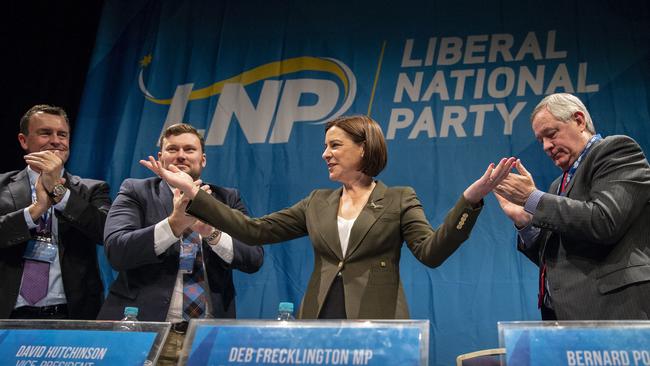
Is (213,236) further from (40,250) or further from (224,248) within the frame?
(40,250)

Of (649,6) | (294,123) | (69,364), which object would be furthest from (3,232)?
(649,6)

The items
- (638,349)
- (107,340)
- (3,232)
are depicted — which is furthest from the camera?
(3,232)

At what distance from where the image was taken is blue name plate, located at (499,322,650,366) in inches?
52.3

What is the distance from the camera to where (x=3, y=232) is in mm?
2705

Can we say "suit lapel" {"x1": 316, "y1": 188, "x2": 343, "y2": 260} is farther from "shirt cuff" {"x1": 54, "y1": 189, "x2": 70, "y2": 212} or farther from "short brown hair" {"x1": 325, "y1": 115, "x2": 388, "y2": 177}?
"shirt cuff" {"x1": 54, "y1": 189, "x2": 70, "y2": 212}

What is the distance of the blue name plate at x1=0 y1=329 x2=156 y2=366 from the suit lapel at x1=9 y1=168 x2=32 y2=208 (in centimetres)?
143

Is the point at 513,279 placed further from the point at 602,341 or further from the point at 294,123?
the point at 602,341

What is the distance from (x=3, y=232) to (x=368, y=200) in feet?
4.78

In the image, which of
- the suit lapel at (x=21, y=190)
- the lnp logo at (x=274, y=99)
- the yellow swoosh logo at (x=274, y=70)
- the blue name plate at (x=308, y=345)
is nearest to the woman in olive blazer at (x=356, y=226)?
the blue name plate at (x=308, y=345)

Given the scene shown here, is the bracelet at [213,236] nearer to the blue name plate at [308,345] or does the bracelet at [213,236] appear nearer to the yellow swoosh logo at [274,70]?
the blue name plate at [308,345]

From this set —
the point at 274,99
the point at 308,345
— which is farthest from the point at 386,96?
the point at 308,345

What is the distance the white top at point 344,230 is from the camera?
7.29 ft

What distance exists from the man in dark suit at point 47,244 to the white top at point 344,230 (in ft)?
3.84

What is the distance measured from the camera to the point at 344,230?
226cm
